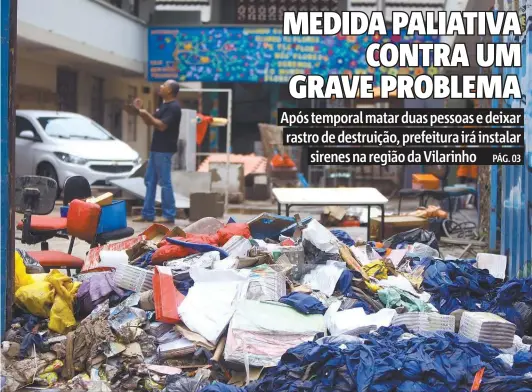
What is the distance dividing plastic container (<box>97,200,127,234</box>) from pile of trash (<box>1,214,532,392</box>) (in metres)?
0.78

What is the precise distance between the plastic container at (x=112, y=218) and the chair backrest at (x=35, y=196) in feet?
1.69

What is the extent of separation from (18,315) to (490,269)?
404 cm

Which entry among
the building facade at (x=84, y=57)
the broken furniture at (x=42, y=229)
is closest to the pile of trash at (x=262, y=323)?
the broken furniture at (x=42, y=229)

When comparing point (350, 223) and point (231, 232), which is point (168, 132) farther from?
→ point (231, 232)

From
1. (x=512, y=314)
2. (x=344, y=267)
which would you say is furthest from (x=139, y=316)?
(x=512, y=314)

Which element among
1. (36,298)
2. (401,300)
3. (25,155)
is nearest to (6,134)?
(36,298)

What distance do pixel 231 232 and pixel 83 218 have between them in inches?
53.1

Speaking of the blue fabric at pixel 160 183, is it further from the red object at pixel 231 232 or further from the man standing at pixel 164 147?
the red object at pixel 231 232

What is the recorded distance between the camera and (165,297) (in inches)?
243

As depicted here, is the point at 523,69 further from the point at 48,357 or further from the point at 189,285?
the point at 48,357

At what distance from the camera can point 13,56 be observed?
571 cm

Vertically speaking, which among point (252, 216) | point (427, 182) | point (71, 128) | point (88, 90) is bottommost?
point (252, 216)

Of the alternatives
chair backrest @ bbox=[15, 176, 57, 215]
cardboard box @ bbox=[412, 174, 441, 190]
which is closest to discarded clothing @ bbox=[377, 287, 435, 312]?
chair backrest @ bbox=[15, 176, 57, 215]

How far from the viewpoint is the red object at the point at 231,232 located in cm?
772
